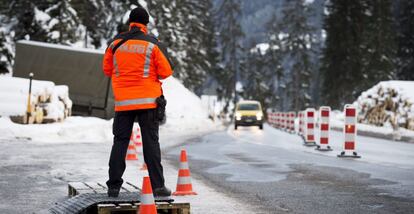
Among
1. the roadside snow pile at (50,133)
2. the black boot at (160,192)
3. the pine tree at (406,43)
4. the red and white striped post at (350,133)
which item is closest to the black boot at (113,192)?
the black boot at (160,192)

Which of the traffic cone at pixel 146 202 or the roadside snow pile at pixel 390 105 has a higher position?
the roadside snow pile at pixel 390 105

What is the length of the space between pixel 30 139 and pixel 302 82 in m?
79.3

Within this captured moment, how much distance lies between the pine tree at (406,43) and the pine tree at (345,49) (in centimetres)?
550

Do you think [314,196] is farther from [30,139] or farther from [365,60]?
[365,60]


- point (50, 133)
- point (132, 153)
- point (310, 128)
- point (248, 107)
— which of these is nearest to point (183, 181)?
point (132, 153)

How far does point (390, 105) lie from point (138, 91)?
25.7m

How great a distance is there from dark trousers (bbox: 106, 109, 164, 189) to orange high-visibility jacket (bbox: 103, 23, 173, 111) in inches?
4.3

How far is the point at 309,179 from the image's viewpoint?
1138cm

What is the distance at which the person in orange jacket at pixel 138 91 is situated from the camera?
295 inches

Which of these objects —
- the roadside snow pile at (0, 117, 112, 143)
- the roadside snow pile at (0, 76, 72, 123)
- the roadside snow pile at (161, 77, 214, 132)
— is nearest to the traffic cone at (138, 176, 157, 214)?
the roadside snow pile at (0, 117, 112, 143)

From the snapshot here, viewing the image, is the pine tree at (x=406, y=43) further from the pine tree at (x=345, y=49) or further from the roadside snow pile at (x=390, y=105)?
the roadside snow pile at (x=390, y=105)

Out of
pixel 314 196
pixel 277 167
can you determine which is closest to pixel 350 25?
pixel 277 167

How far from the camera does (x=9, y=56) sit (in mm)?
39469

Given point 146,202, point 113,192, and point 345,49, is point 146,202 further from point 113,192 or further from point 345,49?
point 345,49
